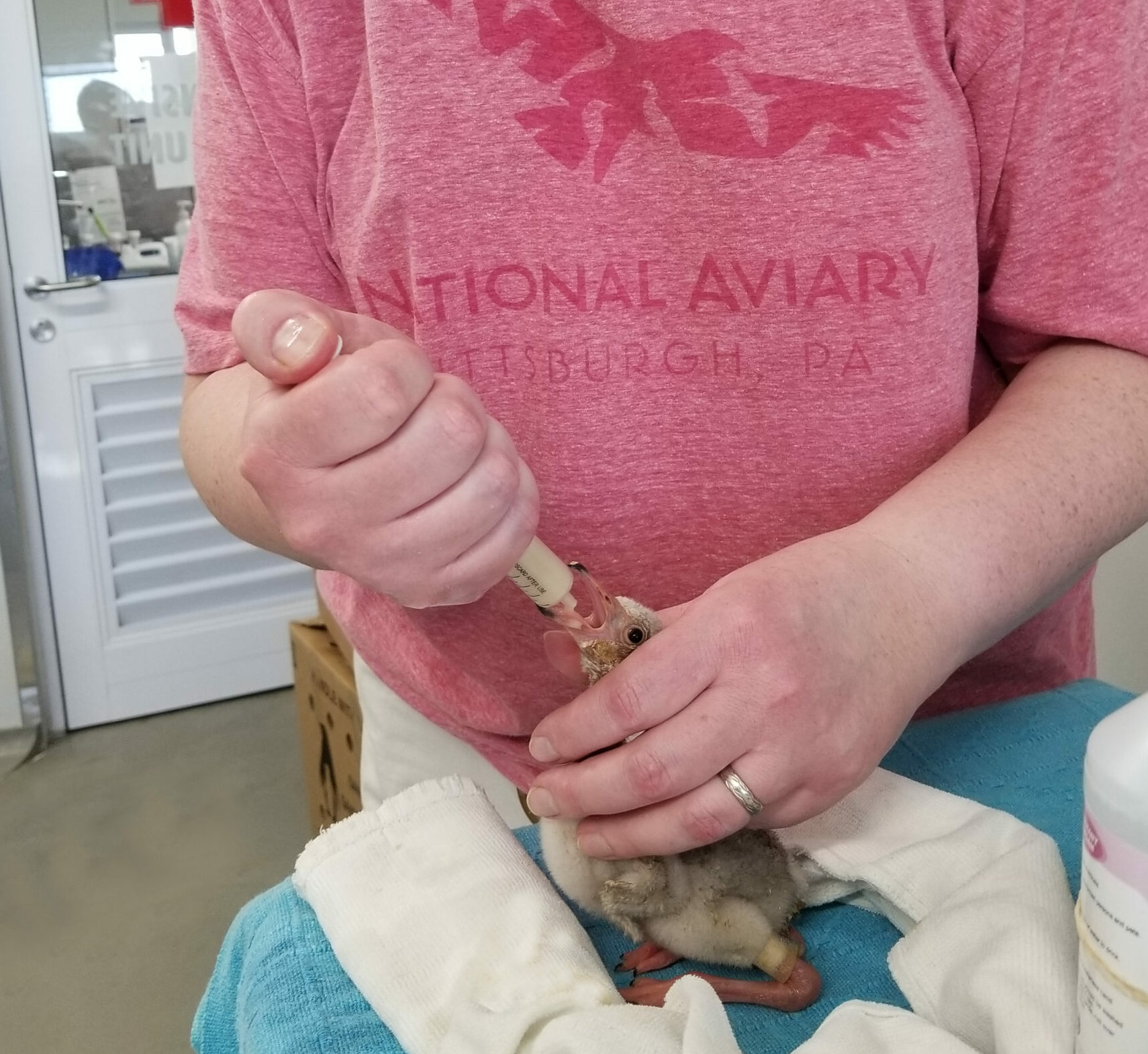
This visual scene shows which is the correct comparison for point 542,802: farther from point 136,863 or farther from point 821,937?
point 136,863

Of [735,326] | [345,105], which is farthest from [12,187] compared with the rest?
[735,326]

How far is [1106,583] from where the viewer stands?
5.20ft

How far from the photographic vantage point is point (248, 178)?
64cm

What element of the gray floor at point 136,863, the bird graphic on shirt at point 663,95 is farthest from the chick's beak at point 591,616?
the gray floor at point 136,863

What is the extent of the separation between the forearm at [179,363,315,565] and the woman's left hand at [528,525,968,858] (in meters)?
0.19

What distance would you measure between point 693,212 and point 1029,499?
232 mm

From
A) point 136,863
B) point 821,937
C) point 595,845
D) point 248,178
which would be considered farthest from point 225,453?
point 136,863

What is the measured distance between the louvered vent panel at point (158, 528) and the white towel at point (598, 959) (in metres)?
1.91

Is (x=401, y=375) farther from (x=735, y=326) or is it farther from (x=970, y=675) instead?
(x=970, y=675)

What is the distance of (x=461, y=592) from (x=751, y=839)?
0.20 metres

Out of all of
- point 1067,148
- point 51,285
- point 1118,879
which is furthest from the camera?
point 51,285

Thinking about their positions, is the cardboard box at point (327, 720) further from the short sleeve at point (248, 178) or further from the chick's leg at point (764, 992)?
the chick's leg at point (764, 992)

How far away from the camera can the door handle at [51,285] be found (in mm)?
2207

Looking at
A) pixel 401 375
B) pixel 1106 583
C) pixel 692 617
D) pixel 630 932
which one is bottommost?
pixel 1106 583
